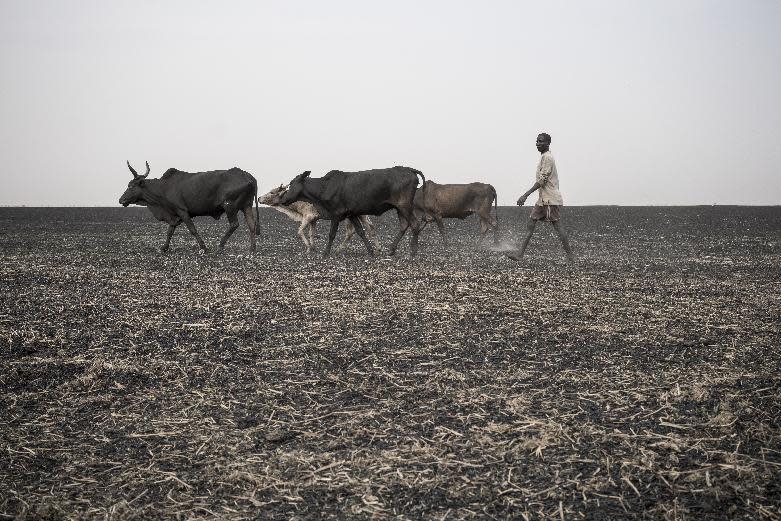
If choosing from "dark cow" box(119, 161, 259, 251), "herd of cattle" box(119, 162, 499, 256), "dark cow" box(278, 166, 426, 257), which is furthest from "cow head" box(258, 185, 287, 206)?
"dark cow" box(278, 166, 426, 257)

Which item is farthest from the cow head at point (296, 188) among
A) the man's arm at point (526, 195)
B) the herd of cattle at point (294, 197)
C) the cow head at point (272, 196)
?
the man's arm at point (526, 195)

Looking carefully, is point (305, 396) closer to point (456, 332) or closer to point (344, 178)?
point (456, 332)

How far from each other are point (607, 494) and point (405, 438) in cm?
122

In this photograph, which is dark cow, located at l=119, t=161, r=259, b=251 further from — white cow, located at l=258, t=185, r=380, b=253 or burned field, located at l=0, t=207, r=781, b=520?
burned field, located at l=0, t=207, r=781, b=520

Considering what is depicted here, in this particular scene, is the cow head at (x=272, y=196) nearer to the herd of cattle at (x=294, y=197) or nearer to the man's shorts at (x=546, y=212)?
the herd of cattle at (x=294, y=197)

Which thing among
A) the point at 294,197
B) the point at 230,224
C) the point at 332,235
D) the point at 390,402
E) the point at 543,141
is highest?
the point at 543,141

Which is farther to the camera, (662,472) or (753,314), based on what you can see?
(753,314)

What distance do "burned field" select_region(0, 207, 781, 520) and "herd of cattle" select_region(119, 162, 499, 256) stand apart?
4658 millimetres

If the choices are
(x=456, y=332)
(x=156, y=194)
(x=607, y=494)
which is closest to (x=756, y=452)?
(x=607, y=494)

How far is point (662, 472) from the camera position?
12.1 ft

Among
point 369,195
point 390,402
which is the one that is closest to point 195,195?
point 369,195

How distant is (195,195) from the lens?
611 inches

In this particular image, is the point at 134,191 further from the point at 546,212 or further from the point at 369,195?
the point at 546,212

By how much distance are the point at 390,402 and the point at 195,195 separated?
1178cm
